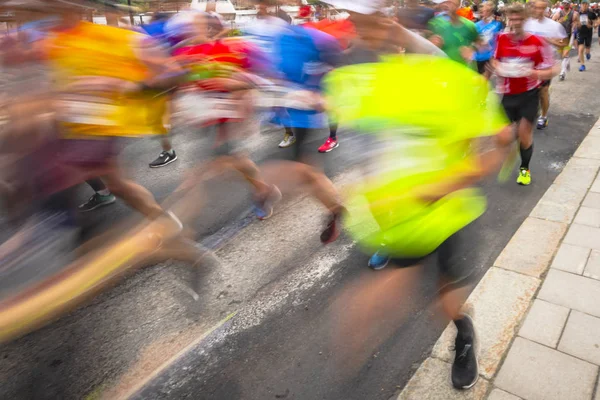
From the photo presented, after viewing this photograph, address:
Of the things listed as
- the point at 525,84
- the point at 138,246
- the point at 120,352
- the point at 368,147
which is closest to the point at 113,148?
the point at 138,246

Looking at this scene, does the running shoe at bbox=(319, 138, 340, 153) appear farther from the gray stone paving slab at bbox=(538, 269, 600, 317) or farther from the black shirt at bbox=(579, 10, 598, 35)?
the black shirt at bbox=(579, 10, 598, 35)

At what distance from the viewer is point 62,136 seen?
7.48 feet

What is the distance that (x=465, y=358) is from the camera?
92.0 inches

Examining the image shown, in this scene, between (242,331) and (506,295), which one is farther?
(506,295)

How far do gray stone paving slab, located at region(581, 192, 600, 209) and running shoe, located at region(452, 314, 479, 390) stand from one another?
112 inches

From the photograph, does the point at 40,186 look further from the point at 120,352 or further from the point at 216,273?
the point at 216,273

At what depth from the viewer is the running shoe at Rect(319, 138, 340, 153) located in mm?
5922

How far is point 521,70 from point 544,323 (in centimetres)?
270

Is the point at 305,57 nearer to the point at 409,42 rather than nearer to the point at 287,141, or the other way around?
the point at 409,42

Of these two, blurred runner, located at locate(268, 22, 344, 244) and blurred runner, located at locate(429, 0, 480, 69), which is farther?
blurred runner, located at locate(429, 0, 480, 69)

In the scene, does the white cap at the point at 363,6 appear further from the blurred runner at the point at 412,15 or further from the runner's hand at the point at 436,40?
the runner's hand at the point at 436,40

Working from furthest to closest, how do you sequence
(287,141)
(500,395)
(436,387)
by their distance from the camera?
(287,141) < (436,387) < (500,395)

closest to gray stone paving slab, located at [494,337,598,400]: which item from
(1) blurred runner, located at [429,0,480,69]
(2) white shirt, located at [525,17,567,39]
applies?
(1) blurred runner, located at [429,0,480,69]

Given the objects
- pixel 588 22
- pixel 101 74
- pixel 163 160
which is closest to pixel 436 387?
pixel 101 74
